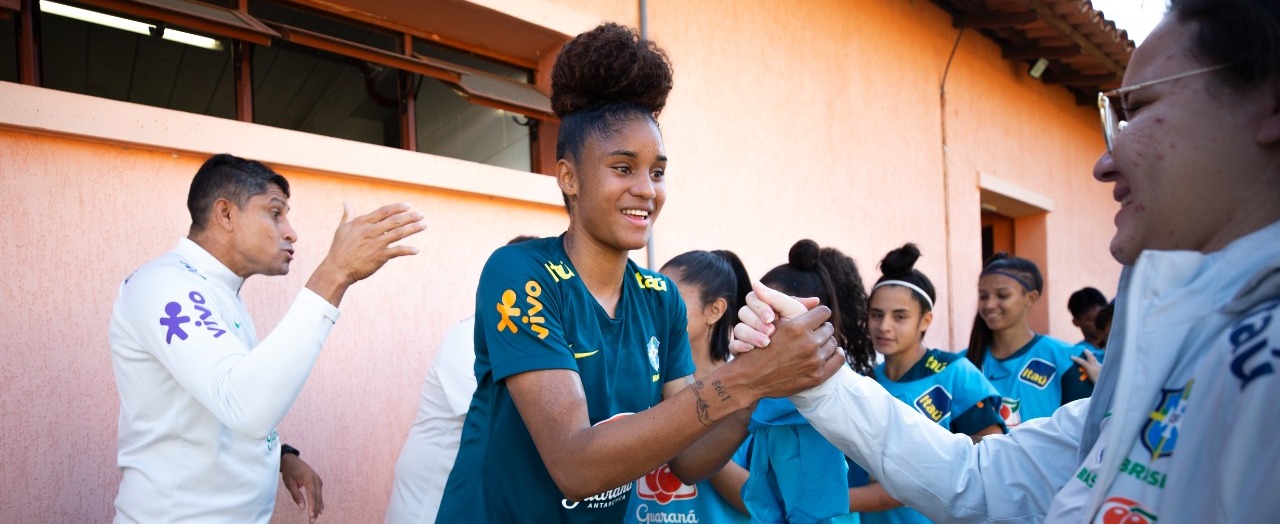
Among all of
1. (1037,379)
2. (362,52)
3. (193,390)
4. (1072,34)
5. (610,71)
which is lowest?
(1037,379)

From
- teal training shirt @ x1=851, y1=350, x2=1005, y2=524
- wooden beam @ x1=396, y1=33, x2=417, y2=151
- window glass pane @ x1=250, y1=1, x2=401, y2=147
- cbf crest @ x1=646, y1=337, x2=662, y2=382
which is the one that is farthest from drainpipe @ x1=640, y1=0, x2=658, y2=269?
cbf crest @ x1=646, y1=337, x2=662, y2=382

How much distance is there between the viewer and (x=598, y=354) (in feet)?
6.07

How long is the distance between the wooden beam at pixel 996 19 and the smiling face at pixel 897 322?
4.58 m

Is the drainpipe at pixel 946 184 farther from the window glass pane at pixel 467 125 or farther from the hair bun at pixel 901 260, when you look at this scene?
the window glass pane at pixel 467 125

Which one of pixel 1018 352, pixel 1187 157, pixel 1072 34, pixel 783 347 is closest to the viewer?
pixel 1187 157

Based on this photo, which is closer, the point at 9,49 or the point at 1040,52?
the point at 9,49

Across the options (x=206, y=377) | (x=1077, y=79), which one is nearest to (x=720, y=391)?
(x=206, y=377)

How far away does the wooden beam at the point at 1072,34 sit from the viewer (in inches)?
271

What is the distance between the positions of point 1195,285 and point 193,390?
232 cm

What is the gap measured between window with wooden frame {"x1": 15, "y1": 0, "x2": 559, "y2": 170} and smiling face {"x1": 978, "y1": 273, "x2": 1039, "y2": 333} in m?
2.73

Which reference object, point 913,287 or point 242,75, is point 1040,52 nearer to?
point 913,287

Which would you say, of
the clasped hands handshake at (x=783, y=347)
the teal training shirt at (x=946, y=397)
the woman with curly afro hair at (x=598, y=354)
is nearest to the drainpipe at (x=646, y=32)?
the teal training shirt at (x=946, y=397)

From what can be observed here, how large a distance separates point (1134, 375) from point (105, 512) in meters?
3.19

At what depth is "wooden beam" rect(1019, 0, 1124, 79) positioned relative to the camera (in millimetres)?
6882
